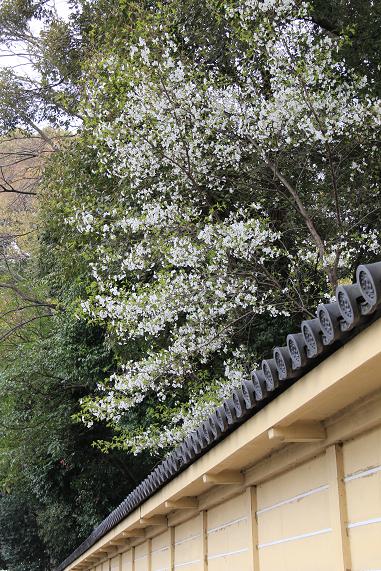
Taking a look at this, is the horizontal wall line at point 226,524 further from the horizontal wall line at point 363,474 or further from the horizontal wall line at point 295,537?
the horizontal wall line at point 363,474

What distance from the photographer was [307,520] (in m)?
3.62

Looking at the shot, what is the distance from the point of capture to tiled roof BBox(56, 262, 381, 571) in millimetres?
2242

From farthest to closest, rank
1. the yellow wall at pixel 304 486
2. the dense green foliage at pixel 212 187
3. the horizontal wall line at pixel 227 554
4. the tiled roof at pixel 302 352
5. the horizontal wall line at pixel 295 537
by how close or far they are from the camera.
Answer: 1. the dense green foliage at pixel 212 187
2. the horizontal wall line at pixel 227 554
3. the horizontal wall line at pixel 295 537
4. the yellow wall at pixel 304 486
5. the tiled roof at pixel 302 352

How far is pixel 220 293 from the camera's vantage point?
9.59 meters

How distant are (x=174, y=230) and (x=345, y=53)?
345cm

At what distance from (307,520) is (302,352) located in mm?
1271

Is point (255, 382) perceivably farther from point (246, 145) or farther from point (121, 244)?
point (121, 244)

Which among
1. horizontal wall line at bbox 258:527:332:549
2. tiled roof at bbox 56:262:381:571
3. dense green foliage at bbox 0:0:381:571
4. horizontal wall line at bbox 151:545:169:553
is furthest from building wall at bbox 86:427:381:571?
dense green foliage at bbox 0:0:381:571

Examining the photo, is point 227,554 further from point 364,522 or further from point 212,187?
point 212,187

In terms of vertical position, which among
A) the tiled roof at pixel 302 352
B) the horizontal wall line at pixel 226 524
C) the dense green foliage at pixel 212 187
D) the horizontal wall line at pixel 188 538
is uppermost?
the dense green foliage at pixel 212 187

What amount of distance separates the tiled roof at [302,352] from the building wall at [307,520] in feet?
1.42

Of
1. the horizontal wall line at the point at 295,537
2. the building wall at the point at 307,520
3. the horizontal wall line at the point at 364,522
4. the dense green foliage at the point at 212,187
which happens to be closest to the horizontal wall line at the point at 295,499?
the building wall at the point at 307,520

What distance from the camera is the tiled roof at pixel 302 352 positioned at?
224 cm

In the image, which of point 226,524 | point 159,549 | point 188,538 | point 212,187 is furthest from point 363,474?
point 212,187
